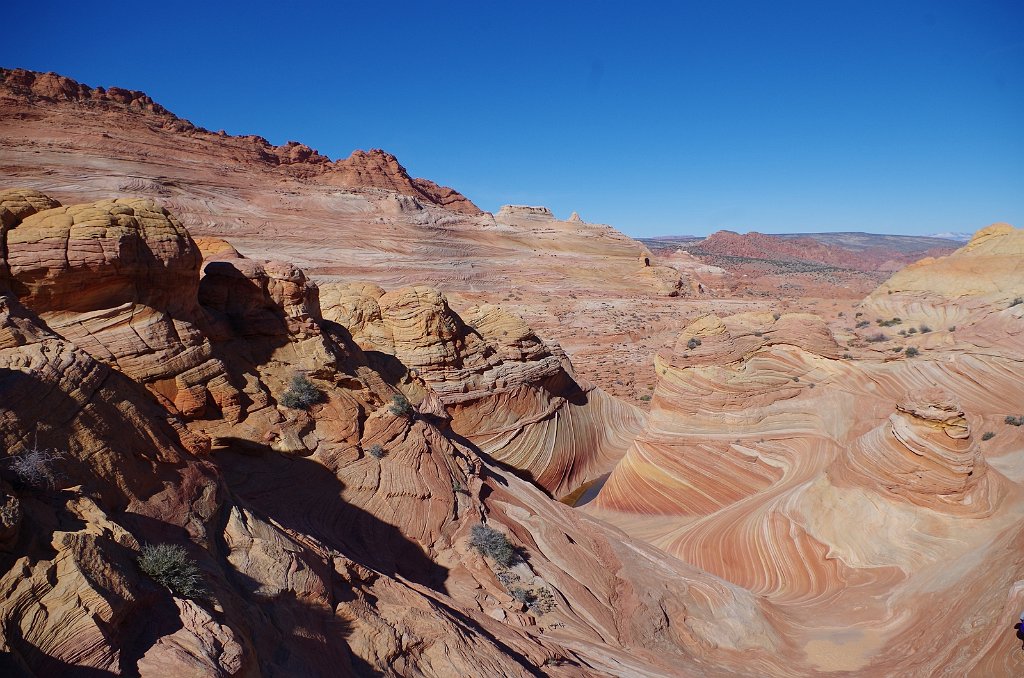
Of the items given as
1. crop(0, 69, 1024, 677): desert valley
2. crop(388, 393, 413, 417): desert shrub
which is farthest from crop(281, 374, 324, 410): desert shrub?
crop(388, 393, 413, 417): desert shrub

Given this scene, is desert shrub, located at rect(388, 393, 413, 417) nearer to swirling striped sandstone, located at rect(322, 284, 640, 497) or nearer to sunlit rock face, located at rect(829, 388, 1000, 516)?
swirling striped sandstone, located at rect(322, 284, 640, 497)

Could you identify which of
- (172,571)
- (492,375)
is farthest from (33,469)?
(492,375)

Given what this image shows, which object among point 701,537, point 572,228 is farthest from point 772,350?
point 572,228

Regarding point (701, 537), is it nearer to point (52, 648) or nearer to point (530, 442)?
point (530, 442)

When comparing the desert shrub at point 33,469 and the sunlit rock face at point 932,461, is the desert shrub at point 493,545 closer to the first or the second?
the desert shrub at point 33,469

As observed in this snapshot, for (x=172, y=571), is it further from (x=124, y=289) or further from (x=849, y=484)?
(x=849, y=484)

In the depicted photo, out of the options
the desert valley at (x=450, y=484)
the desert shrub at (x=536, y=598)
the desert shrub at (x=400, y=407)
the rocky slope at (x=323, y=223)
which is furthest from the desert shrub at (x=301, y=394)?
the rocky slope at (x=323, y=223)
